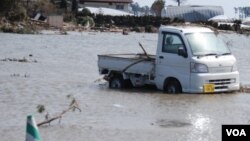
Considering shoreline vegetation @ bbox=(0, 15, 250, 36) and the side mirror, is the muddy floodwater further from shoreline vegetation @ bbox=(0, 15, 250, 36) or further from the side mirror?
shoreline vegetation @ bbox=(0, 15, 250, 36)

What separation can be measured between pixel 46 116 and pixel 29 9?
8206 centimetres

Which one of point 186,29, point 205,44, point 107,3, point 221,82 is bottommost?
point 107,3

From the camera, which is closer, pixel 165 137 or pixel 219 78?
pixel 165 137

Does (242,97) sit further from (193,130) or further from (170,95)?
(193,130)

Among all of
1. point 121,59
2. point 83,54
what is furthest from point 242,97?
point 83,54

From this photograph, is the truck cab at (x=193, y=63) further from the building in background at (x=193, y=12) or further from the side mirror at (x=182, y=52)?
the building in background at (x=193, y=12)

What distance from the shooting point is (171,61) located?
17781 millimetres

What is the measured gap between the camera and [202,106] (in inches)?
617

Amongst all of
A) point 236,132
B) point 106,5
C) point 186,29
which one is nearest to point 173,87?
point 186,29

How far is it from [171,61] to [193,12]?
106724mm

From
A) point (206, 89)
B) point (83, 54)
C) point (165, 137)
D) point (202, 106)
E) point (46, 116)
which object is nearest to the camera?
point (165, 137)

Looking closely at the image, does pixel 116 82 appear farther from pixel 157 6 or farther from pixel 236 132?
pixel 157 6

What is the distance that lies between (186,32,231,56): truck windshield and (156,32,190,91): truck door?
26cm

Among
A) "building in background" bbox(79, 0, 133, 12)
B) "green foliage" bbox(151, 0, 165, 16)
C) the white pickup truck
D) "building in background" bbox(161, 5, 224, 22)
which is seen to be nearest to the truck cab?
the white pickup truck
